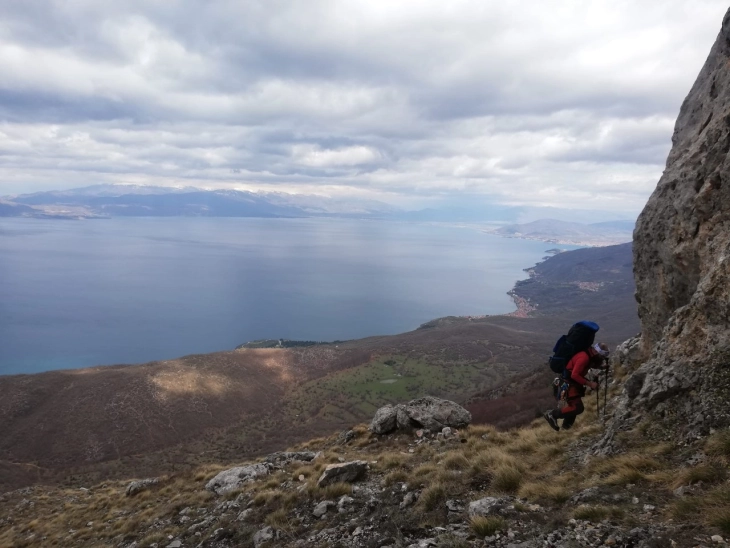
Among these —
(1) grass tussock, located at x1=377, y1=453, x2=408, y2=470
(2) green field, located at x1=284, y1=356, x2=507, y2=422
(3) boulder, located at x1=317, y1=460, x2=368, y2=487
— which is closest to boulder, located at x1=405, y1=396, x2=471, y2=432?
(1) grass tussock, located at x1=377, y1=453, x2=408, y2=470

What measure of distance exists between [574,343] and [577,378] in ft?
2.19

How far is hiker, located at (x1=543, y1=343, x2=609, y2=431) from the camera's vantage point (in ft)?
25.7

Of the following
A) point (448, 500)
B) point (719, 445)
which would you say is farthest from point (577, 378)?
point (448, 500)

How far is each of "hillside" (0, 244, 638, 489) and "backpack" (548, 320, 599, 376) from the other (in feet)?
30.0

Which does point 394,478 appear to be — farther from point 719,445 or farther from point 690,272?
point 690,272

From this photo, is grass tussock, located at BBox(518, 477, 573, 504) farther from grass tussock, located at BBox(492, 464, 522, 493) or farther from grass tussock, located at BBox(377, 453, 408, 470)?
grass tussock, located at BBox(377, 453, 408, 470)

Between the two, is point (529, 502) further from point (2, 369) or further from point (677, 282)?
point (2, 369)

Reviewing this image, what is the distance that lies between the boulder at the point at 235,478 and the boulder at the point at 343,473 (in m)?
3.92

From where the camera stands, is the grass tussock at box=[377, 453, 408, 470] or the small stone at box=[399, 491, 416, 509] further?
the grass tussock at box=[377, 453, 408, 470]

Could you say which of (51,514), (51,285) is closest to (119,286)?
(51,285)

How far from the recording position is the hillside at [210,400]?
36969mm

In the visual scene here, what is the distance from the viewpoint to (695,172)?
33.8ft

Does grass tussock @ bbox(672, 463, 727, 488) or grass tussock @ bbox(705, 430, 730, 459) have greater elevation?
grass tussock @ bbox(705, 430, 730, 459)

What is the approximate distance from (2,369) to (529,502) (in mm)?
126148
